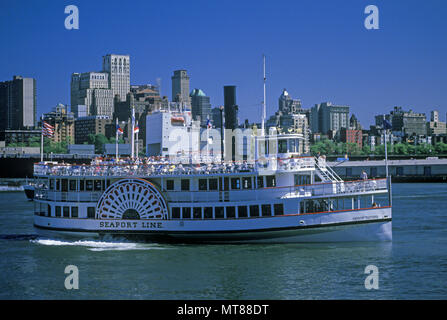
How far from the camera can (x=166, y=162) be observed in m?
36.8

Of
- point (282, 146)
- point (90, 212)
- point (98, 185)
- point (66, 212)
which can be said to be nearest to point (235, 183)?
point (282, 146)

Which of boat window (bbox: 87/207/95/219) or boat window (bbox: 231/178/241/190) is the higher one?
boat window (bbox: 231/178/241/190)

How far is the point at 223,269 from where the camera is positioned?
97.0 ft

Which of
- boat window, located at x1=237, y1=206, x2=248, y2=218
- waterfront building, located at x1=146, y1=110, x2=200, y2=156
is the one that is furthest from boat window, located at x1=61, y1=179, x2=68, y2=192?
boat window, located at x1=237, y1=206, x2=248, y2=218

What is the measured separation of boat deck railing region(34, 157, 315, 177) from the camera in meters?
34.9

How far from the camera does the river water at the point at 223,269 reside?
84.5 ft

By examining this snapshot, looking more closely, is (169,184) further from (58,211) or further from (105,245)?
(58,211)

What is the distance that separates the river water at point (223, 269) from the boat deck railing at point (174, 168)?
4199 millimetres

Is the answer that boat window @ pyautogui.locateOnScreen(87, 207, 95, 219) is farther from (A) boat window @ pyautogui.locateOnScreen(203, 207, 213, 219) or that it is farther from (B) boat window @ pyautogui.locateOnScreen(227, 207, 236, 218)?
(B) boat window @ pyautogui.locateOnScreen(227, 207, 236, 218)

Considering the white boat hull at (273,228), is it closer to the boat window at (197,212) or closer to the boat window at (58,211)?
the boat window at (197,212)

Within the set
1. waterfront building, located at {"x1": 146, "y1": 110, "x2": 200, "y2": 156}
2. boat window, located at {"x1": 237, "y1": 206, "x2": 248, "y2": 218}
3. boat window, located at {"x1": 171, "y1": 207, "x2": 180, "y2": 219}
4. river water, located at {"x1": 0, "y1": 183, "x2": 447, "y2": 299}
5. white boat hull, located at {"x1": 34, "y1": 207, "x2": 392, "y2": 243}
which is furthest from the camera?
waterfront building, located at {"x1": 146, "y1": 110, "x2": 200, "y2": 156}

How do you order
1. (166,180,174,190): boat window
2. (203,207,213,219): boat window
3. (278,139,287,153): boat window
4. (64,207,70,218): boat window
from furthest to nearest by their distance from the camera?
(64,207,70,218): boat window, (278,139,287,153): boat window, (166,180,174,190): boat window, (203,207,213,219): boat window

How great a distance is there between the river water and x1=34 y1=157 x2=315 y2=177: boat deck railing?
4.20 m
